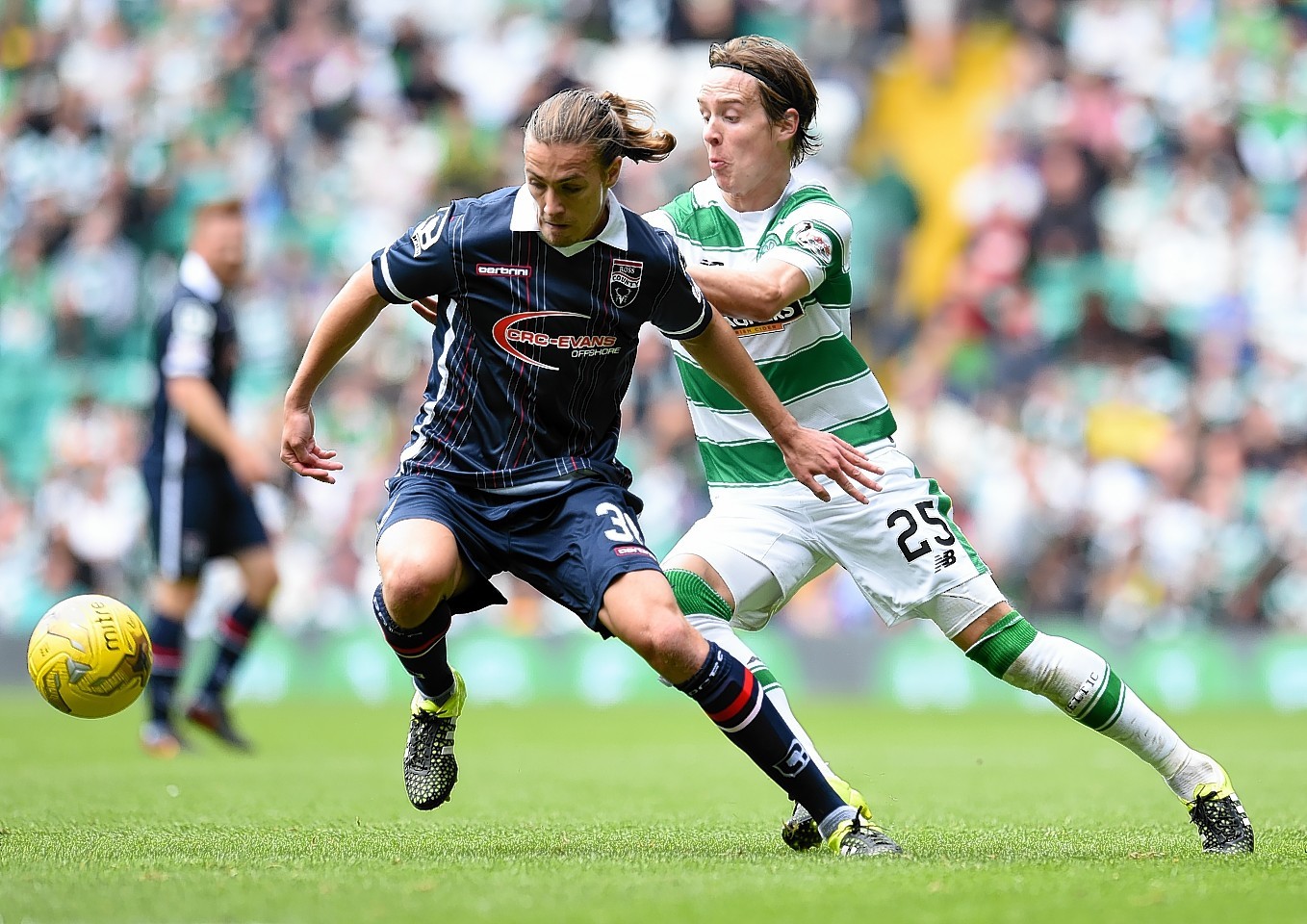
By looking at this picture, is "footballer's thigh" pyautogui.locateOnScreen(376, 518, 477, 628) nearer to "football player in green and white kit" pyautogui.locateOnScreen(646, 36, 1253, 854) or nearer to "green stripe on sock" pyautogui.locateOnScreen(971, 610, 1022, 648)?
"football player in green and white kit" pyautogui.locateOnScreen(646, 36, 1253, 854)

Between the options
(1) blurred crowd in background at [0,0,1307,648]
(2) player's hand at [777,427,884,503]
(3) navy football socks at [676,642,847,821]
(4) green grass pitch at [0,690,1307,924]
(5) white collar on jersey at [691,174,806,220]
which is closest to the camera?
(4) green grass pitch at [0,690,1307,924]

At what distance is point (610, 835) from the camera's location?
568 cm

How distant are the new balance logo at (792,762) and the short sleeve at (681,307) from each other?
1.25 metres

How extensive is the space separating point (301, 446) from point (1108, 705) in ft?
8.58

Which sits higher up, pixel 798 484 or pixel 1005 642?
pixel 798 484

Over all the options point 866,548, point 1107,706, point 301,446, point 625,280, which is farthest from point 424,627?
point 1107,706

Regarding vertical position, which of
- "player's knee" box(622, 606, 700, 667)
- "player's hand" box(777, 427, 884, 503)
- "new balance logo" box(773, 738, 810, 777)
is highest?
"player's hand" box(777, 427, 884, 503)

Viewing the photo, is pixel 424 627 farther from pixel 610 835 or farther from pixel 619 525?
pixel 610 835

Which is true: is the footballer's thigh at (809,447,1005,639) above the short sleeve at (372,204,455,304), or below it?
below

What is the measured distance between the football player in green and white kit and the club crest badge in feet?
0.92

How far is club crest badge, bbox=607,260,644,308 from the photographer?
16.6ft

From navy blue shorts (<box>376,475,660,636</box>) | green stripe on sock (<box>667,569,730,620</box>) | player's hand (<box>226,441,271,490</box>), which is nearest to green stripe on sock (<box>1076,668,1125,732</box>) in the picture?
green stripe on sock (<box>667,569,730,620</box>)

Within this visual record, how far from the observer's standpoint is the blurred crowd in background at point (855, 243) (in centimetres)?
1492

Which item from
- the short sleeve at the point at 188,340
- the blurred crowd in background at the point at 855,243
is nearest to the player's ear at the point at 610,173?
the short sleeve at the point at 188,340
